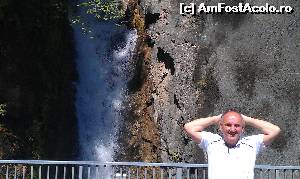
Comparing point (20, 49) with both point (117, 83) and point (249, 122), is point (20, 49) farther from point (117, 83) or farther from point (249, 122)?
point (249, 122)

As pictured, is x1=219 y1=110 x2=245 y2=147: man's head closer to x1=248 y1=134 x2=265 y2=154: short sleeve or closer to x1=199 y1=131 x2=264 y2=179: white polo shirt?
x1=199 y1=131 x2=264 y2=179: white polo shirt

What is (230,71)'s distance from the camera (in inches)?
516

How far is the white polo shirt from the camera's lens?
198 inches

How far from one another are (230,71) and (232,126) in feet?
27.1

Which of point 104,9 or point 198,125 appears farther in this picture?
point 104,9

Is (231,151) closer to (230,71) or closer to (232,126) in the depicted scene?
(232,126)

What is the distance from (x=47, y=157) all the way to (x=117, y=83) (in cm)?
279

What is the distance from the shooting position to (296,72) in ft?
41.4

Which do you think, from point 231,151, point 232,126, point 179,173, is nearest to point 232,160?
point 231,151

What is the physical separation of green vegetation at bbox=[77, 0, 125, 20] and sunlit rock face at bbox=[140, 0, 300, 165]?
41.0 inches

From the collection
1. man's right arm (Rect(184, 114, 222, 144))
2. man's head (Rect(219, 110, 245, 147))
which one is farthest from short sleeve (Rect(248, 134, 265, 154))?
man's right arm (Rect(184, 114, 222, 144))

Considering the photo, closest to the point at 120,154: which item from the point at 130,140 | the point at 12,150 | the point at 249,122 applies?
the point at 130,140

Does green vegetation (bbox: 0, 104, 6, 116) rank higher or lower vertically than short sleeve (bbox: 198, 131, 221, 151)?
higher

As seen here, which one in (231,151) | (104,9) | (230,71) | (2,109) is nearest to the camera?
(231,151)
